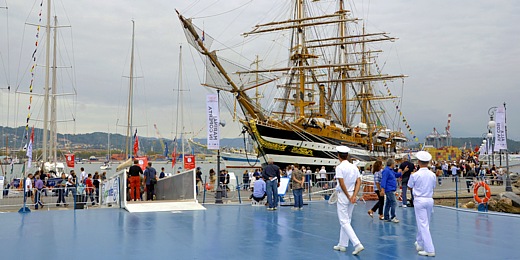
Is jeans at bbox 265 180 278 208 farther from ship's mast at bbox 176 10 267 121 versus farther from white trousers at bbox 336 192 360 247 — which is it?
ship's mast at bbox 176 10 267 121

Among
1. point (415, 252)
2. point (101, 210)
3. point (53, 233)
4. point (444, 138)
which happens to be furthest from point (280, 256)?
point (444, 138)

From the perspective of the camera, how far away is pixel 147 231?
9422 mm

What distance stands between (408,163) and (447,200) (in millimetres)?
7846

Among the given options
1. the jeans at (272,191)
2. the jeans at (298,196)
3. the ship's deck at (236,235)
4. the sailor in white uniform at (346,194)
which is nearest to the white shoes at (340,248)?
the sailor in white uniform at (346,194)

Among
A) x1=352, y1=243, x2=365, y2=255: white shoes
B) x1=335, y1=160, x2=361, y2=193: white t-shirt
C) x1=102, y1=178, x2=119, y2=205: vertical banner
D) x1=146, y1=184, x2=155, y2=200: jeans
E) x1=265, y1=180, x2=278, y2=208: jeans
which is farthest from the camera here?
x1=146, y1=184, x2=155, y2=200: jeans

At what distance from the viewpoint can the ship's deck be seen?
7.13 m

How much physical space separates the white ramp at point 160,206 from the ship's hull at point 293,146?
79.4 ft

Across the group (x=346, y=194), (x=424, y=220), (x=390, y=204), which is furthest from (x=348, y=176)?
(x=390, y=204)

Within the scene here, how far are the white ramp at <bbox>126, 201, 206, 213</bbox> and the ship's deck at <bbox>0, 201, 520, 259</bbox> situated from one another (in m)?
0.48

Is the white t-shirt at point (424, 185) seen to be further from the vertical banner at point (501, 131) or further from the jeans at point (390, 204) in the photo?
the vertical banner at point (501, 131)

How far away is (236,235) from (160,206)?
5.22 metres

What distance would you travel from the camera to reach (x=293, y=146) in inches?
1587

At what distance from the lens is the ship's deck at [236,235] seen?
7133 millimetres

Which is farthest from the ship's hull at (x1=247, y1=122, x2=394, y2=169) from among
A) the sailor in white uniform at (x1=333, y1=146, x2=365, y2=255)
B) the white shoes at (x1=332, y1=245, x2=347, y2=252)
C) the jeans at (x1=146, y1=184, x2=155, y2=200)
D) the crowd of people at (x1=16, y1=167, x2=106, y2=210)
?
the sailor in white uniform at (x1=333, y1=146, x2=365, y2=255)
